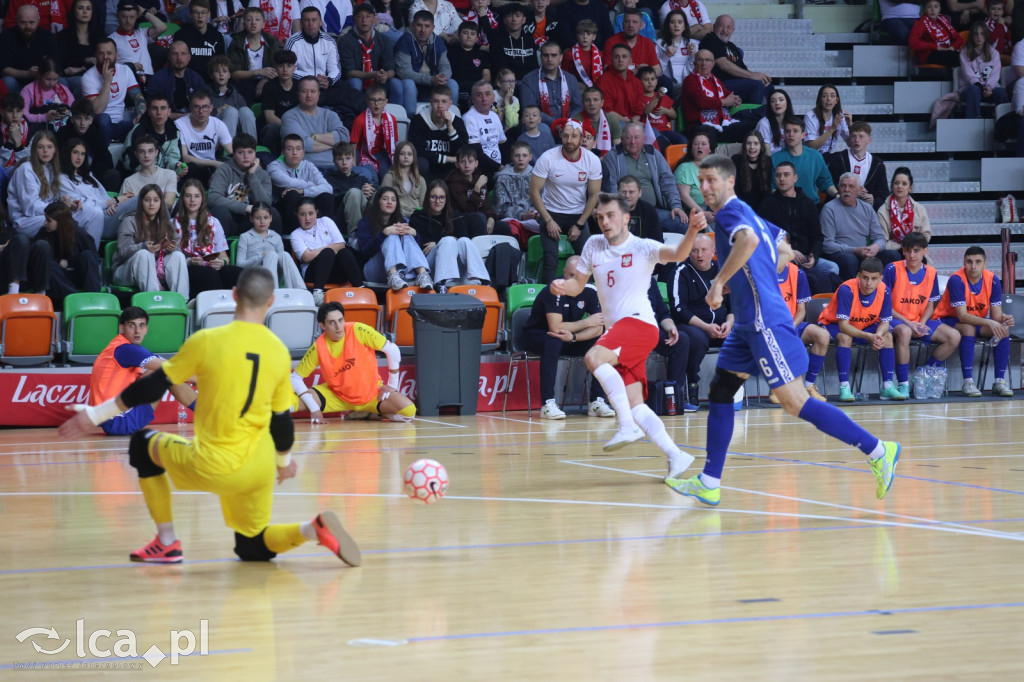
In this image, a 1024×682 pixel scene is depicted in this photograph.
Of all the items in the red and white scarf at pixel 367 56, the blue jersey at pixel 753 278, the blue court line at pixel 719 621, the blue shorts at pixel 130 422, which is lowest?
the blue shorts at pixel 130 422

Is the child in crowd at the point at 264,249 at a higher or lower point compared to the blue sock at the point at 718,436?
higher

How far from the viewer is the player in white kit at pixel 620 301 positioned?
26.9 ft

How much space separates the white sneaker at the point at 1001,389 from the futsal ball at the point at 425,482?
32.5 feet

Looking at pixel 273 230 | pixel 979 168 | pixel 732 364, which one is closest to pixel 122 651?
pixel 732 364

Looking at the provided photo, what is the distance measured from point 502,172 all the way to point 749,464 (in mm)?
6640

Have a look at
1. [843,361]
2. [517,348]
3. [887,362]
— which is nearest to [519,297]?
[517,348]

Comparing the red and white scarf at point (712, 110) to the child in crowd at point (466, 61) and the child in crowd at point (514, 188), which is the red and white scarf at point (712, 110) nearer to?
the child in crowd at point (466, 61)

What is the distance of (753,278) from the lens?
671cm

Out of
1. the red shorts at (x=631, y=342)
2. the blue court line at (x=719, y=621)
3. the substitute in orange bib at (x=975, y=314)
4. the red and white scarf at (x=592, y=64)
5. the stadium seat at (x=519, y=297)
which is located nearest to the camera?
the blue court line at (x=719, y=621)

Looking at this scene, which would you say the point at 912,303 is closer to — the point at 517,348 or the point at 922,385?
the point at 922,385

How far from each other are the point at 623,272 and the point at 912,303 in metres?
6.88

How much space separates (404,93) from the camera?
50.8ft

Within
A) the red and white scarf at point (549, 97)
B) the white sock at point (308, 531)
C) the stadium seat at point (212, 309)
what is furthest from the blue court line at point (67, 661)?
the red and white scarf at point (549, 97)

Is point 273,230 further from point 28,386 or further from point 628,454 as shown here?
point 628,454
